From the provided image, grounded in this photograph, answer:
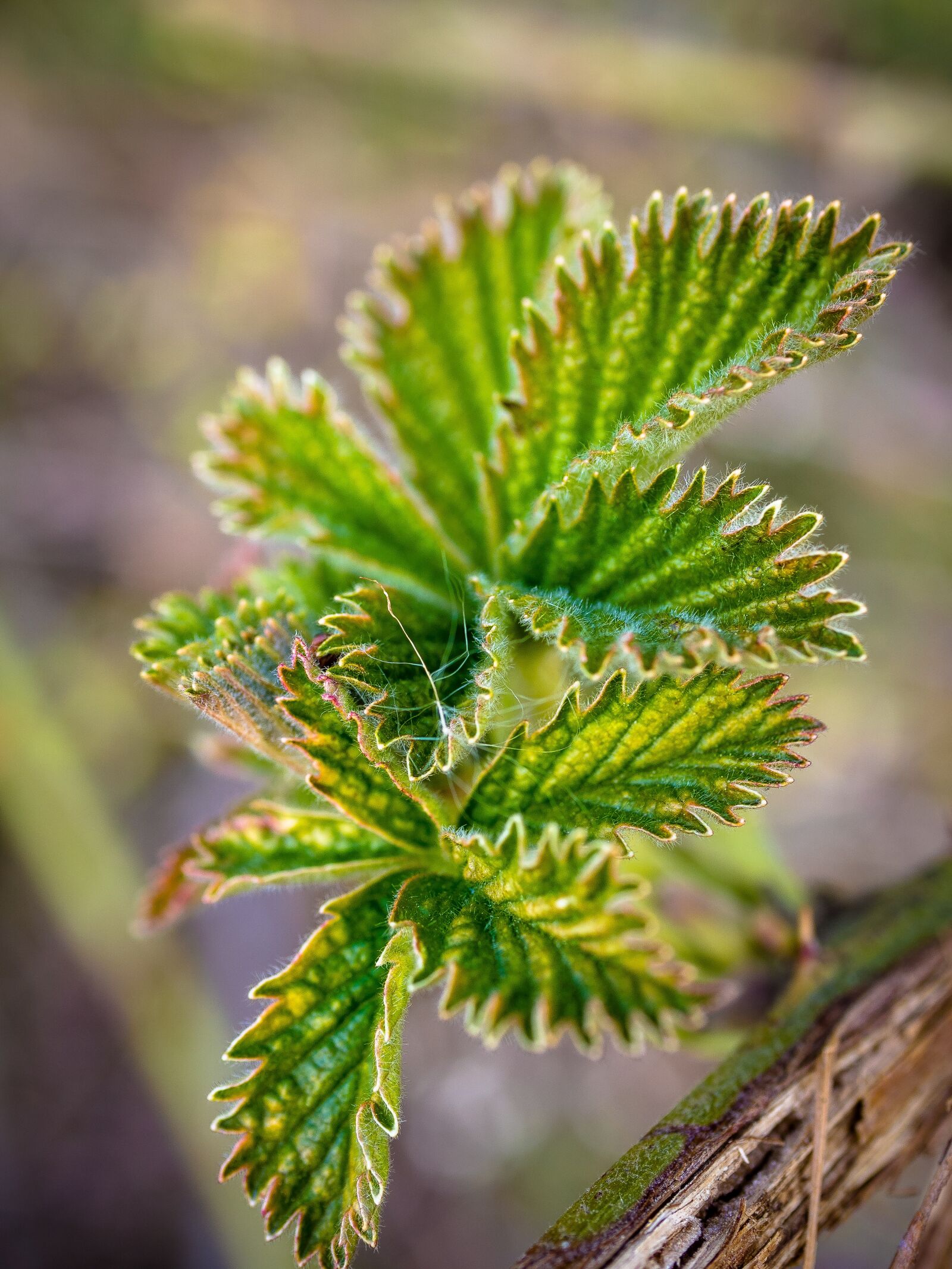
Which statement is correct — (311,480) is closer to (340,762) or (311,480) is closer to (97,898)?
(340,762)

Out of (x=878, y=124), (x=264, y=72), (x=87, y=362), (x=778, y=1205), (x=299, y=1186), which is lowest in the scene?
(x=778, y=1205)

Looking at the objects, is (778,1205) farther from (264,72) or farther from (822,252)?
(264,72)

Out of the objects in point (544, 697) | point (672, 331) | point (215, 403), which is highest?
point (215, 403)

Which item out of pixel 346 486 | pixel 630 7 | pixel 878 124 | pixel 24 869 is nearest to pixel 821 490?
pixel 878 124

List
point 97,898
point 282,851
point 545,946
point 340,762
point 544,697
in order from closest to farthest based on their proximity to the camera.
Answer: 1. point 545,946
2. point 340,762
3. point 282,851
4. point 544,697
5. point 97,898

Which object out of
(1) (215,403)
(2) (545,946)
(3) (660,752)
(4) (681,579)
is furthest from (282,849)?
(1) (215,403)

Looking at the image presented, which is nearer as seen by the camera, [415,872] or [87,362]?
[415,872]
